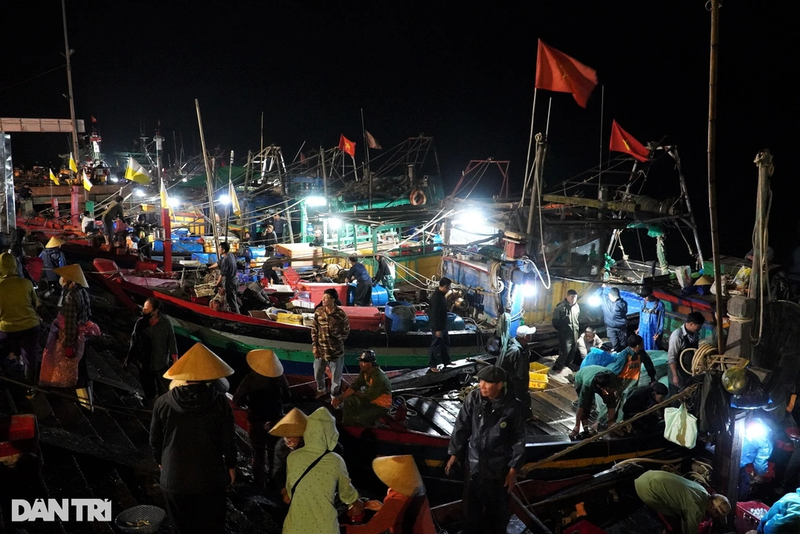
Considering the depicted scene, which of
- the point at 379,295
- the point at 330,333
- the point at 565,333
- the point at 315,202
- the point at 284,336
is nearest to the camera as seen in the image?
the point at 330,333

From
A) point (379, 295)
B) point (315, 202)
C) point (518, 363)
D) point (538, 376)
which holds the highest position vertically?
point (315, 202)

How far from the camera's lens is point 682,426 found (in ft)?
21.7

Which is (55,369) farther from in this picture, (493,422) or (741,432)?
(741,432)

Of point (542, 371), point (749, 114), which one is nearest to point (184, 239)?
point (542, 371)

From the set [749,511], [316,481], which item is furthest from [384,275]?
[316,481]

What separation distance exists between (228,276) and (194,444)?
8.13 meters

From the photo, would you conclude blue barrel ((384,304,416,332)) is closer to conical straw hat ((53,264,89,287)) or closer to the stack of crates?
the stack of crates

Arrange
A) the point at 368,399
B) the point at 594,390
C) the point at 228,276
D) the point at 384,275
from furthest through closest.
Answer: the point at 384,275, the point at 228,276, the point at 594,390, the point at 368,399

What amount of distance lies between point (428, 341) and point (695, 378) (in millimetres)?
6158

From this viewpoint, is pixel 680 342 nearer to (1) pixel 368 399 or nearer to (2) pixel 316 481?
(1) pixel 368 399

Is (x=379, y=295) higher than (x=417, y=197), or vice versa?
(x=417, y=197)

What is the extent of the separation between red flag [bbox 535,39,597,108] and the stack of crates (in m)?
4.60

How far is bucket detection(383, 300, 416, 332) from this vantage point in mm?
11719

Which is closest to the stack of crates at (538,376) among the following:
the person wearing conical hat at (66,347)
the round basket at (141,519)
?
the round basket at (141,519)
